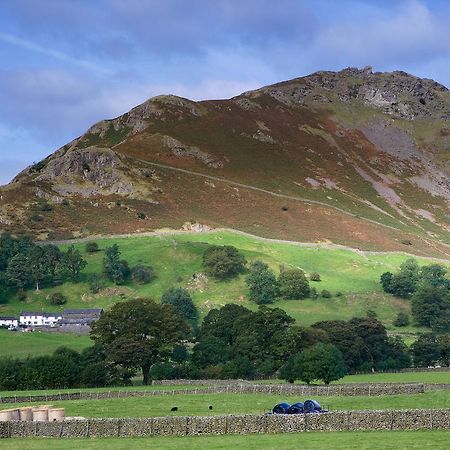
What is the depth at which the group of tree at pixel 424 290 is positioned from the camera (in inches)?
5856

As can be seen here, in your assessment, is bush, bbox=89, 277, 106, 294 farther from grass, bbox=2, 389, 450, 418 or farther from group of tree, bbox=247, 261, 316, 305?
grass, bbox=2, 389, 450, 418

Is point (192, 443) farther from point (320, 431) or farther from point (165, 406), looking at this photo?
point (165, 406)

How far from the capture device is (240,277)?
166 m

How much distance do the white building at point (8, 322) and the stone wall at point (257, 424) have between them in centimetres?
10242

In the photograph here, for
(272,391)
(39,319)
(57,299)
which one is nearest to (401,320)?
(57,299)

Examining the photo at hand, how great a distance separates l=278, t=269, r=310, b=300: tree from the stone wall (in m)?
112

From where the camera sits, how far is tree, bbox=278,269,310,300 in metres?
156

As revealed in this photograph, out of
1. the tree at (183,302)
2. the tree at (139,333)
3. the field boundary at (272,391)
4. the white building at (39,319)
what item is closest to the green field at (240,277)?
the tree at (183,302)

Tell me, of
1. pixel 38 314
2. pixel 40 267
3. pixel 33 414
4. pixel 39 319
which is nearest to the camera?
pixel 33 414

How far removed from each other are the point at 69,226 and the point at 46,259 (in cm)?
2925

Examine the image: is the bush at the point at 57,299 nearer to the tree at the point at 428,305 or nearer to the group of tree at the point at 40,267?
the group of tree at the point at 40,267

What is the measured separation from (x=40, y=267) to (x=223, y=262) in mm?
32861

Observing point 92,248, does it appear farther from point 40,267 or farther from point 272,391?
point 272,391

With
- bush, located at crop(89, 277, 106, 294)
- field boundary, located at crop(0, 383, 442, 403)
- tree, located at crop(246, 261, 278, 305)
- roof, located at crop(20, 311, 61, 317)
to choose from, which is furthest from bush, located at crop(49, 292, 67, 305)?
field boundary, located at crop(0, 383, 442, 403)
